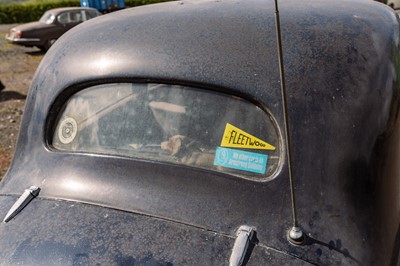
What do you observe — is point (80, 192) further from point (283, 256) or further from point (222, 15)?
point (222, 15)

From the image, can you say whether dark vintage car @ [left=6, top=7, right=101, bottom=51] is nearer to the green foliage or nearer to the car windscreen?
the car windscreen

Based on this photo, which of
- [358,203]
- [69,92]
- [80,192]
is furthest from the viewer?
[69,92]

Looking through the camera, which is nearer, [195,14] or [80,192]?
[80,192]

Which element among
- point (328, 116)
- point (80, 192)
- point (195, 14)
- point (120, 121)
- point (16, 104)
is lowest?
→ point (16, 104)

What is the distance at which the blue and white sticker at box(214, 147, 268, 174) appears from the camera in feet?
5.62

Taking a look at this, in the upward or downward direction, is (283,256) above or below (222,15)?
below

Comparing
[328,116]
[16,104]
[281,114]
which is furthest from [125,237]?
[16,104]

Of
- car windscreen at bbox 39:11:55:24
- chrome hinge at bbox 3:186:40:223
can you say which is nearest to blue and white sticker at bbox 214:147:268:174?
chrome hinge at bbox 3:186:40:223

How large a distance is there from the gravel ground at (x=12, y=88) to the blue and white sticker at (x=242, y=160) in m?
4.06

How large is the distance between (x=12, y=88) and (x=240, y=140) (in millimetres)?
8914

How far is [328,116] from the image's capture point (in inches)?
67.0

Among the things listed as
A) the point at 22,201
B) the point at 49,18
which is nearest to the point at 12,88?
the point at 49,18

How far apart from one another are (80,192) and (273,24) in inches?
37.8

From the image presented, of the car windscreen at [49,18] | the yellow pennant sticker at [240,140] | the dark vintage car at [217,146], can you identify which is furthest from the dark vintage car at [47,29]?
the yellow pennant sticker at [240,140]
